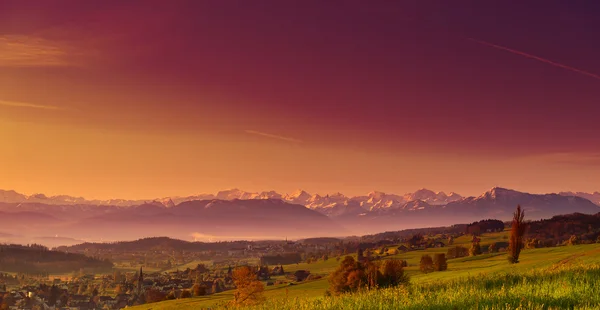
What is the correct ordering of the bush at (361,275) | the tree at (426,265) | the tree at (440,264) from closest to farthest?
the bush at (361,275) < the tree at (440,264) < the tree at (426,265)

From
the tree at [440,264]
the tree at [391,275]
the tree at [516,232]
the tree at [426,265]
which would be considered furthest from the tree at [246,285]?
the tree at [516,232]

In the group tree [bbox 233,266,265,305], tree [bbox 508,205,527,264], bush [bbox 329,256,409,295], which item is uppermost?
tree [bbox 508,205,527,264]

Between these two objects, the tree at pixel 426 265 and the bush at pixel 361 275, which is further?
the tree at pixel 426 265

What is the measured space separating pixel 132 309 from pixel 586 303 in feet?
478

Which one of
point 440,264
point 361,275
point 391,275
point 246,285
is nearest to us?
point 391,275

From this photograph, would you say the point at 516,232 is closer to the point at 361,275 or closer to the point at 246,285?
the point at 361,275

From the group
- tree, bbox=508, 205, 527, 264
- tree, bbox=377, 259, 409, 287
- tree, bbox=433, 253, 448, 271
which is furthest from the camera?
tree, bbox=433, 253, 448, 271

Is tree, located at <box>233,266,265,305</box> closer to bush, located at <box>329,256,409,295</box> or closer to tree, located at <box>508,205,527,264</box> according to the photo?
bush, located at <box>329,256,409,295</box>

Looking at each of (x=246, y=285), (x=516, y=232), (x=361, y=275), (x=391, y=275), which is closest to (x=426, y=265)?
(x=246, y=285)

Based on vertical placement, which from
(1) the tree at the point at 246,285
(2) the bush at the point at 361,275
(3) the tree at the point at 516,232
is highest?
(3) the tree at the point at 516,232

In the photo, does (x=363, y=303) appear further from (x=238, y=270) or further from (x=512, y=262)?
(x=238, y=270)

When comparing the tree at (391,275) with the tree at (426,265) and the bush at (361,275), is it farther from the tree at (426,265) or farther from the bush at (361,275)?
the tree at (426,265)

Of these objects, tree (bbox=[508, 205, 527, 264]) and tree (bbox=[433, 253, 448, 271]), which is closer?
tree (bbox=[508, 205, 527, 264])

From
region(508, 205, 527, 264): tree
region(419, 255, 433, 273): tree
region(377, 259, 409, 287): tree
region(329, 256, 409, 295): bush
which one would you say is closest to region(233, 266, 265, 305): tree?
region(329, 256, 409, 295): bush
